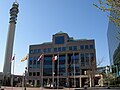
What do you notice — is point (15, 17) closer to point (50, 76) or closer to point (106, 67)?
point (50, 76)

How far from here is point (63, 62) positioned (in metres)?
96.6

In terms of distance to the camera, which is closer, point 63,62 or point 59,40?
point 63,62

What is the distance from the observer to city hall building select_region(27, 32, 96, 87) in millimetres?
91625

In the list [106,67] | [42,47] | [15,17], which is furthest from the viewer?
[15,17]

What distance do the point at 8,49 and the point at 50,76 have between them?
32783 millimetres

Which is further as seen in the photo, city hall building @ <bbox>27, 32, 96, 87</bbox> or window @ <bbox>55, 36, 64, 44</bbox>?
window @ <bbox>55, 36, 64, 44</bbox>

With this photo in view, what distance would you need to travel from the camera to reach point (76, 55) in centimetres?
9538

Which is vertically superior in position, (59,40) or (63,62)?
(59,40)

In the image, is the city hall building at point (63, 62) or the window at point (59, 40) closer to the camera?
the city hall building at point (63, 62)

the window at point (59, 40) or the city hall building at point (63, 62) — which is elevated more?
the window at point (59, 40)

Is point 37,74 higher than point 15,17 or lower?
lower

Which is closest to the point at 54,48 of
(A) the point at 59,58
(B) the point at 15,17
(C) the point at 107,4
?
(A) the point at 59,58

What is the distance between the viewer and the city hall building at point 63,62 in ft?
301

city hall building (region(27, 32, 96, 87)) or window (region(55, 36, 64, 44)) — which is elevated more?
window (region(55, 36, 64, 44))
